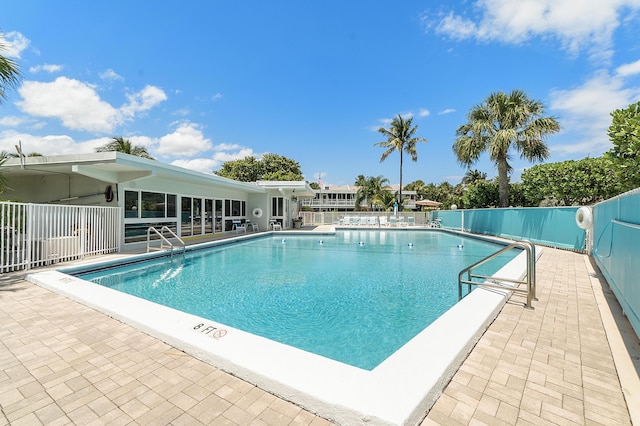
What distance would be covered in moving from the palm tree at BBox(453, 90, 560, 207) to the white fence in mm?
17785

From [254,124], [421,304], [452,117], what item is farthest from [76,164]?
[452,117]

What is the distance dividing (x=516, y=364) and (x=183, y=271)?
26.1 feet

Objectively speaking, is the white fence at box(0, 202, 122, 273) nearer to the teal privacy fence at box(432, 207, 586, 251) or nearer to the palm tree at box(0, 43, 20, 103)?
the palm tree at box(0, 43, 20, 103)

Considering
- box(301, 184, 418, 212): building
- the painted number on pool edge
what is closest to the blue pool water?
the painted number on pool edge

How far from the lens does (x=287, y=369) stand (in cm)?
228

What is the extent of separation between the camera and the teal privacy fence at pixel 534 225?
9.96m

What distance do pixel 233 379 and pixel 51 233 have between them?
26.0ft

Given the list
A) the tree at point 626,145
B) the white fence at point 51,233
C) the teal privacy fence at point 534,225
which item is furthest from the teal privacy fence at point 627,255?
the white fence at point 51,233

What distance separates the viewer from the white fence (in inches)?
248

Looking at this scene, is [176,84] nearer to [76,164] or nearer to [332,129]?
[76,164]

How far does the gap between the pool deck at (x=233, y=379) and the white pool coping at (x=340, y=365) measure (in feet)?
0.30

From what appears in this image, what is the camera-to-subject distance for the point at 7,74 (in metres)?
5.93

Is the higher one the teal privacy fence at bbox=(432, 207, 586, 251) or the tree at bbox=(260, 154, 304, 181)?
the tree at bbox=(260, 154, 304, 181)

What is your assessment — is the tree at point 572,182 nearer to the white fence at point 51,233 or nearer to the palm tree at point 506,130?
the palm tree at point 506,130
